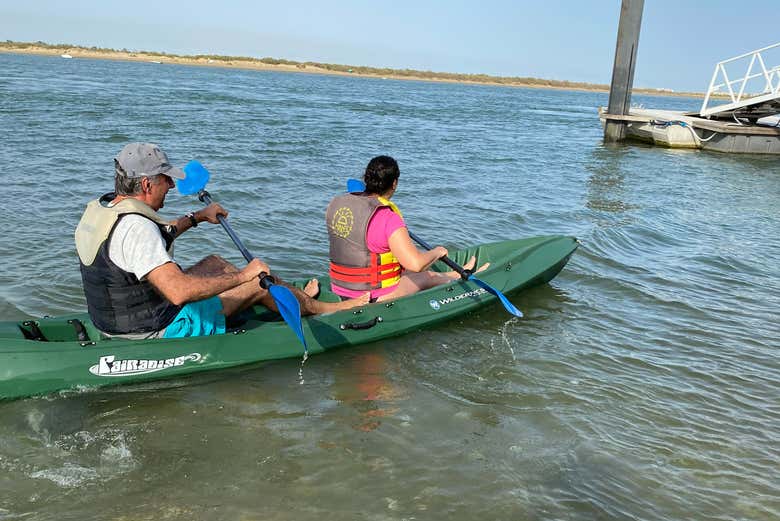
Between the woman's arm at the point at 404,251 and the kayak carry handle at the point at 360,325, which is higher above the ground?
the woman's arm at the point at 404,251

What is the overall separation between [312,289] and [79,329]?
1.86 meters

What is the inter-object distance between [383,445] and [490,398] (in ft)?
3.47

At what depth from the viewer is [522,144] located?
22.4 metres

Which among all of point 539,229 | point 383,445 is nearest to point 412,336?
point 383,445

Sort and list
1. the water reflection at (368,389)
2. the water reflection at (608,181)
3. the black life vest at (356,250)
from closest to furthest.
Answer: the water reflection at (368,389), the black life vest at (356,250), the water reflection at (608,181)

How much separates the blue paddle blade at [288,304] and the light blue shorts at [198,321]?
1.71 ft

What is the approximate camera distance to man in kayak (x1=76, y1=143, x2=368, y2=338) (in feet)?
12.8

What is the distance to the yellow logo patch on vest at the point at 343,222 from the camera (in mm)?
5211

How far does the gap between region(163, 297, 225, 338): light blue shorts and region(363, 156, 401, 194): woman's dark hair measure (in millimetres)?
1452

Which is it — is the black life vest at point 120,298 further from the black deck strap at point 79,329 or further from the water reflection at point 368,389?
the water reflection at point 368,389

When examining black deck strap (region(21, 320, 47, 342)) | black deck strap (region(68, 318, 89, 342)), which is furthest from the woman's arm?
black deck strap (region(21, 320, 47, 342))

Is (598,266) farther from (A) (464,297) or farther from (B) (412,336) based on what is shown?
(B) (412,336)

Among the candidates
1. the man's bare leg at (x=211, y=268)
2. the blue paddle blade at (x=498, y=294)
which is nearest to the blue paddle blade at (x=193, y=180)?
the man's bare leg at (x=211, y=268)

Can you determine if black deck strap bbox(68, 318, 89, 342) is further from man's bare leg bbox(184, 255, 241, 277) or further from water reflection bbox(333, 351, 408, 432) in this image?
water reflection bbox(333, 351, 408, 432)
